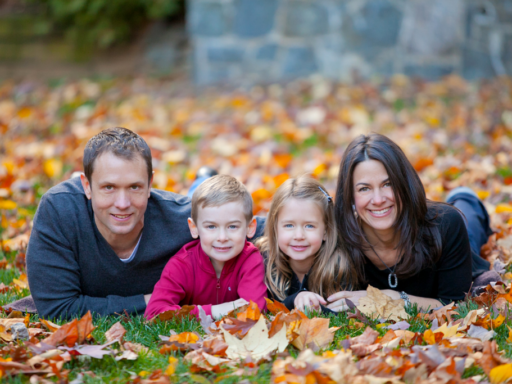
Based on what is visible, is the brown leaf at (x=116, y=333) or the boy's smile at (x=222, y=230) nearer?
the brown leaf at (x=116, y=333)

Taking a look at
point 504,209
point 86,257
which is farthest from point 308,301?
point 504,209

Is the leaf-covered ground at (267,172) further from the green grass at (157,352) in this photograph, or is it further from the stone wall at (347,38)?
the stone wall at (347,38)

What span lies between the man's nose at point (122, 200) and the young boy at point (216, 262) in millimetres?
392

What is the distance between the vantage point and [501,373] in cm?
212

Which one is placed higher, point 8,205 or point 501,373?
point 8,205

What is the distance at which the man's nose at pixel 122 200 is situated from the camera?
115 inches

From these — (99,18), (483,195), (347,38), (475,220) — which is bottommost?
(475,220)

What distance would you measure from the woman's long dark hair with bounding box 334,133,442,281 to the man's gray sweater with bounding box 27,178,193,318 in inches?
38.1

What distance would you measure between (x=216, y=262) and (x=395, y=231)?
41.0 inches

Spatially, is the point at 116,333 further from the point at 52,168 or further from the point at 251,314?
the point at 52,168

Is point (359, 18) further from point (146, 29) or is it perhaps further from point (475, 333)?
point (475, 333)

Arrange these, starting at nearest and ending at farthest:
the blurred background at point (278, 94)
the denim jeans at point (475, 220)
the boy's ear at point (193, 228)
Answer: the boy's ear at point (193, 228), the denim jeans at point (475, 220), the blurred background at point (278, 94)

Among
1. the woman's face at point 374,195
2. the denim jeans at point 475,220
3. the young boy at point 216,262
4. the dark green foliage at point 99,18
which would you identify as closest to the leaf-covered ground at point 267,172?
the denim jeans at point 475,220

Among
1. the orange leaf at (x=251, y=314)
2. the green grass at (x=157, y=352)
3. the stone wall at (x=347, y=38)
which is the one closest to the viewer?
the green grass at (x=157, y=352)
